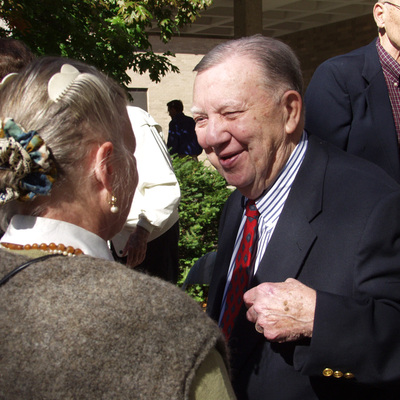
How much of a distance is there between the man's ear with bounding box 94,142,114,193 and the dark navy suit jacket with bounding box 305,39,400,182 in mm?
1634

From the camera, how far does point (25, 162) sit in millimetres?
1292

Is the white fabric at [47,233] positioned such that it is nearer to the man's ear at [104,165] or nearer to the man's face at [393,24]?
the man's ear at [104,165]

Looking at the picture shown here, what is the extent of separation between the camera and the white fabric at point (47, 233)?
1.35 meters

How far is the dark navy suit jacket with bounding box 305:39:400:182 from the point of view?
9.45 feet

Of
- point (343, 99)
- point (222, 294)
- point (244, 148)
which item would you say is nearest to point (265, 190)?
point (244, 148)

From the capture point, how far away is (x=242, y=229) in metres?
2.40

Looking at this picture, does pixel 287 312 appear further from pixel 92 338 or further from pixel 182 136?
pixel 182 136

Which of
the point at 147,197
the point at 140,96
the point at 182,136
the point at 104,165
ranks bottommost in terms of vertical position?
the point at 140,96

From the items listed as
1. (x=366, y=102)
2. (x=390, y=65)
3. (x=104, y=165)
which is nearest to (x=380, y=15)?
(x=390, y=65)

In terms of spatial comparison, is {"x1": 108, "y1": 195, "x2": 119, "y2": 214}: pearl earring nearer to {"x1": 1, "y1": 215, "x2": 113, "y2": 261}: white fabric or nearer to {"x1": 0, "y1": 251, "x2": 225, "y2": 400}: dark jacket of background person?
{"x1": 1, "y1": 215, "x2": 113, "y2": 261}: white fabric

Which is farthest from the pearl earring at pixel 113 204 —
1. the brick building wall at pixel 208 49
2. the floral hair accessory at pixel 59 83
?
the brick building wall at pixel 208 49

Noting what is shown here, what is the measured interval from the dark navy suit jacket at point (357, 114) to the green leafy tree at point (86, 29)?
9.69 ft

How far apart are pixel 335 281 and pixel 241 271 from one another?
1.50 ft

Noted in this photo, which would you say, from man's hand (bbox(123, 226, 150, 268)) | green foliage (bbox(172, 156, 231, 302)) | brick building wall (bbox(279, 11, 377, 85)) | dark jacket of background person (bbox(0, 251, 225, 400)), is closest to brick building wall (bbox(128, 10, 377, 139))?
brick building wall (bbox(279, 11, 377, 85))
